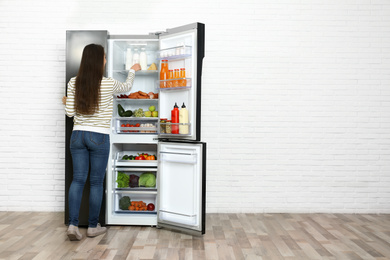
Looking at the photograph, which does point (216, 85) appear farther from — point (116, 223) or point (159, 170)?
point (116, 223)

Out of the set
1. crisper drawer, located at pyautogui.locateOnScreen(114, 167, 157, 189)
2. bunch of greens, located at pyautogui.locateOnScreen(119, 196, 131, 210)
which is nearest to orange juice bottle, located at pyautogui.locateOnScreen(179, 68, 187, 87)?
crisper drawer, located at pyautogui.locateOnScreen(114, 167, 157, 189)

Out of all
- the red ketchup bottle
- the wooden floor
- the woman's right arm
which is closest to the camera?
the wooden floor

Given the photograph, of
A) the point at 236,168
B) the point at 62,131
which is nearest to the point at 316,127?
the point at 236,168

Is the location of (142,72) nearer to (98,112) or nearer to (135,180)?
(98,112)

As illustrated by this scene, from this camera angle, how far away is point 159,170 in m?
4.45

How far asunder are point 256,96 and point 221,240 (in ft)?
6.66

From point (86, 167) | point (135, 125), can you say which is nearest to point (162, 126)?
point (135, 125)

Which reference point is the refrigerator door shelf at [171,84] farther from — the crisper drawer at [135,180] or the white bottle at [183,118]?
the crisper drawer at [135,180]

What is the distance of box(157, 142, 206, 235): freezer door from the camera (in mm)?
4113

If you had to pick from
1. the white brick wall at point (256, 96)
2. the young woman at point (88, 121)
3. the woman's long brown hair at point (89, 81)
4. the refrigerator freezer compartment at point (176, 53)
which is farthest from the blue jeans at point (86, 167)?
the white brick wall at point (256, 96)

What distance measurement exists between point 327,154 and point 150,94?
2.40m

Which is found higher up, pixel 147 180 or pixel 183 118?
pixel 183 118

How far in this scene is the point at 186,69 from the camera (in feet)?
14.0

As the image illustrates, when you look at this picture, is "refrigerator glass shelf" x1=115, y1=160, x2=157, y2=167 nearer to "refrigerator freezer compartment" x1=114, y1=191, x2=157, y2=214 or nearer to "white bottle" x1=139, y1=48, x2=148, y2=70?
"refrigerator freezer compartment" x1=114, y1=191, x2=157, y2=214
